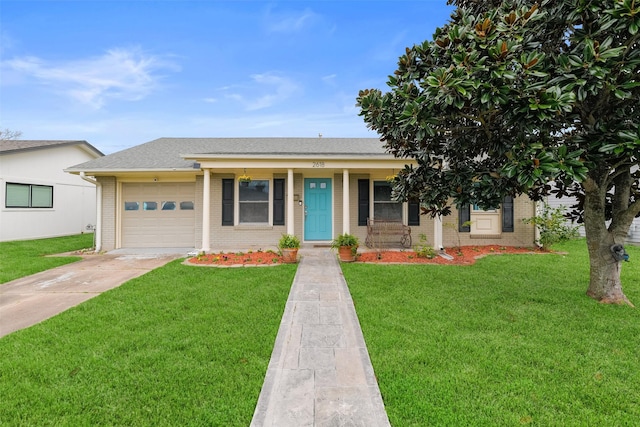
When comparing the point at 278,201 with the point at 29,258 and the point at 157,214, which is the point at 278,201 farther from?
the point at 29,258

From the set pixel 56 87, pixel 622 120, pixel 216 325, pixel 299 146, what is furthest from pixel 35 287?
pixel 56 87

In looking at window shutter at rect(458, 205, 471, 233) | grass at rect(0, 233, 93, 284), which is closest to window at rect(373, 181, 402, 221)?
window shutter at rect(458, 205, 471, 233)

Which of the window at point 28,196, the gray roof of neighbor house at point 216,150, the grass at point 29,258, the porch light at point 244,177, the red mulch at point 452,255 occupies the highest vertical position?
the gray roof of neighbor house at point 216,150

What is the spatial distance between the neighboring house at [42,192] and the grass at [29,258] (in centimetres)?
129

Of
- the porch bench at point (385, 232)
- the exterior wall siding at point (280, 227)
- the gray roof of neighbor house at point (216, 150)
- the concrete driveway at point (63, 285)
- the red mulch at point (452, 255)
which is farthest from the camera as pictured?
the exterior wall siding at point (280, 227)

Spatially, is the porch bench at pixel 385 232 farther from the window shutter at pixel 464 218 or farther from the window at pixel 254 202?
the window at pixel 254 202

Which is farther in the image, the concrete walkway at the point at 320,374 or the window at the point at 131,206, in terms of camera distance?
the window at the point at 131,206

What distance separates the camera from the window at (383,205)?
32.0ft

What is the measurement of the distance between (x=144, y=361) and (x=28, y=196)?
14.3m

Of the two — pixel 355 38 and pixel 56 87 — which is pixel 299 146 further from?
pixel 56 87

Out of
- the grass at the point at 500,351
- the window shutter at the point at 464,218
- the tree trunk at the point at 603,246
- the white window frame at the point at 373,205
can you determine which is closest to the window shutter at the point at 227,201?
the white window frame at the point at 373,205

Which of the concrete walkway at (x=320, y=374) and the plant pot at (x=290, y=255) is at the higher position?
the plant pot at (x=290, y=255)

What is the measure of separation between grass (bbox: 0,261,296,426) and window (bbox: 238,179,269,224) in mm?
4997

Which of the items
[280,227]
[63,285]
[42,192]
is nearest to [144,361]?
[63,285]
